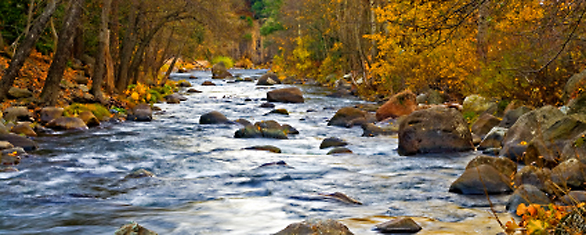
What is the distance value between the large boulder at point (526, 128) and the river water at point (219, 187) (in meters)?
0.95

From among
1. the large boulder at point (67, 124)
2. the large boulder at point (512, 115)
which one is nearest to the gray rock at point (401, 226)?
the large boulder at point (512, 115)

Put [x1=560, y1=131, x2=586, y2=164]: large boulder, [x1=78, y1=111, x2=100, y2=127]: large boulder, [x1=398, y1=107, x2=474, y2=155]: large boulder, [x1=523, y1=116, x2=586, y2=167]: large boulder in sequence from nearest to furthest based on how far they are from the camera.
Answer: [x1=560, y1=131, x2=586, y2=164]: large boulder < [x1=523, y1=116, x2=586, y2=167]: large boulder < [x1=398, y1=107, x2=474, y2=155]: large boulder < [x1=78, y1=111, x2=100, y2=127]: large boulder

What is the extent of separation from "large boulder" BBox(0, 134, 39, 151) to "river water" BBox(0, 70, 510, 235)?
39cm

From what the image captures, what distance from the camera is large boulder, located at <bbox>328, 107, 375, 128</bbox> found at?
17.2m

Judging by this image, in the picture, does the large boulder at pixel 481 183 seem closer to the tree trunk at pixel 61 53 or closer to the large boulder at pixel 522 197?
the large boulder at pixel 522 197

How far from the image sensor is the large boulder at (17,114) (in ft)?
45.6

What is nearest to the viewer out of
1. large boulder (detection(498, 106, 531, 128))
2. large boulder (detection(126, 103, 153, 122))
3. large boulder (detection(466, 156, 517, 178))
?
large boulder (detection(466, 156, 517, 178))

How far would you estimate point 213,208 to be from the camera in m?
7.52

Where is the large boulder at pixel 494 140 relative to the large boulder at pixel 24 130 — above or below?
below

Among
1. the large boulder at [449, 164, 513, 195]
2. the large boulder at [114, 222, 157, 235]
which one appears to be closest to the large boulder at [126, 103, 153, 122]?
the large boulder at [449, 164, 513, 195]

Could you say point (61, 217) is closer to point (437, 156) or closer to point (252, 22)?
point (437, 156)

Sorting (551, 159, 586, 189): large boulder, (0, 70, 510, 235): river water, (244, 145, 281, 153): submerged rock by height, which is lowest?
(0, 70, 510, 235): river water

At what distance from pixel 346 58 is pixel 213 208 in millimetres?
28162

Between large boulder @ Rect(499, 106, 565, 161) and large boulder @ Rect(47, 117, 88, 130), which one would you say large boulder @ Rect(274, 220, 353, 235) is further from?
large boulder @ Rect(47, 117, 88, 130)
